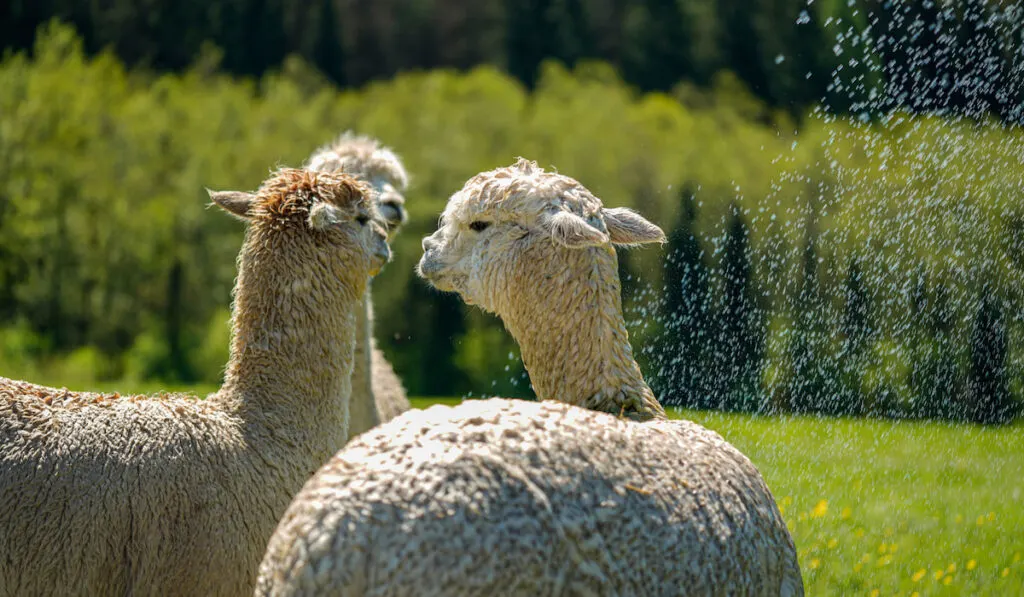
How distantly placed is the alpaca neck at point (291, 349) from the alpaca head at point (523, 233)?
0.64 meters

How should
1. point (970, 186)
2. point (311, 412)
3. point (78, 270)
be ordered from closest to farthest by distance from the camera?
point (311, 412) → point (970, 186) → point (78, 270)

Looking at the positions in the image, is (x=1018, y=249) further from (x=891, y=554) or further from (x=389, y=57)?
(x=389, y=57)

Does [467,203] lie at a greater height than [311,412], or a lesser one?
greater

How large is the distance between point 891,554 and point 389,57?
688 inches

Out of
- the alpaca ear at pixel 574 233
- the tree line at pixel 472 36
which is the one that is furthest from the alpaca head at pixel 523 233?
the tree line at pixel 472 36

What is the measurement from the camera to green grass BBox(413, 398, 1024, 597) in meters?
5.10

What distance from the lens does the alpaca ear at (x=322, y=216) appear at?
4363 mm

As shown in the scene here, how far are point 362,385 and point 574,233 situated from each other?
3.61 m

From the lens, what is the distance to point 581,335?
358 cm

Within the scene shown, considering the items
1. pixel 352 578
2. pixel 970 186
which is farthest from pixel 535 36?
pixel 352 578

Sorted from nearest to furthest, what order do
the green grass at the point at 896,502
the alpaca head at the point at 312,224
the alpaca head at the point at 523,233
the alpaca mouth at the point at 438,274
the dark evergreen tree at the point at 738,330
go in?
the alpaca head at the point at 523,233 → the alpaca mouth at the point at 438,274 → the alpaca head at the point at 312,224 → the green grass at the point at 896,502 → the dark evergreen tree at the point at 738,330

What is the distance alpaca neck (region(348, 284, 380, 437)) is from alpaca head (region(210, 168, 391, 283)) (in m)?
2.11

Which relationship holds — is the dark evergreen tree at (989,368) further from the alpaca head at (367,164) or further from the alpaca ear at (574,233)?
the alpaca ear at (574,233)

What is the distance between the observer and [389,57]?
70.1 ft
